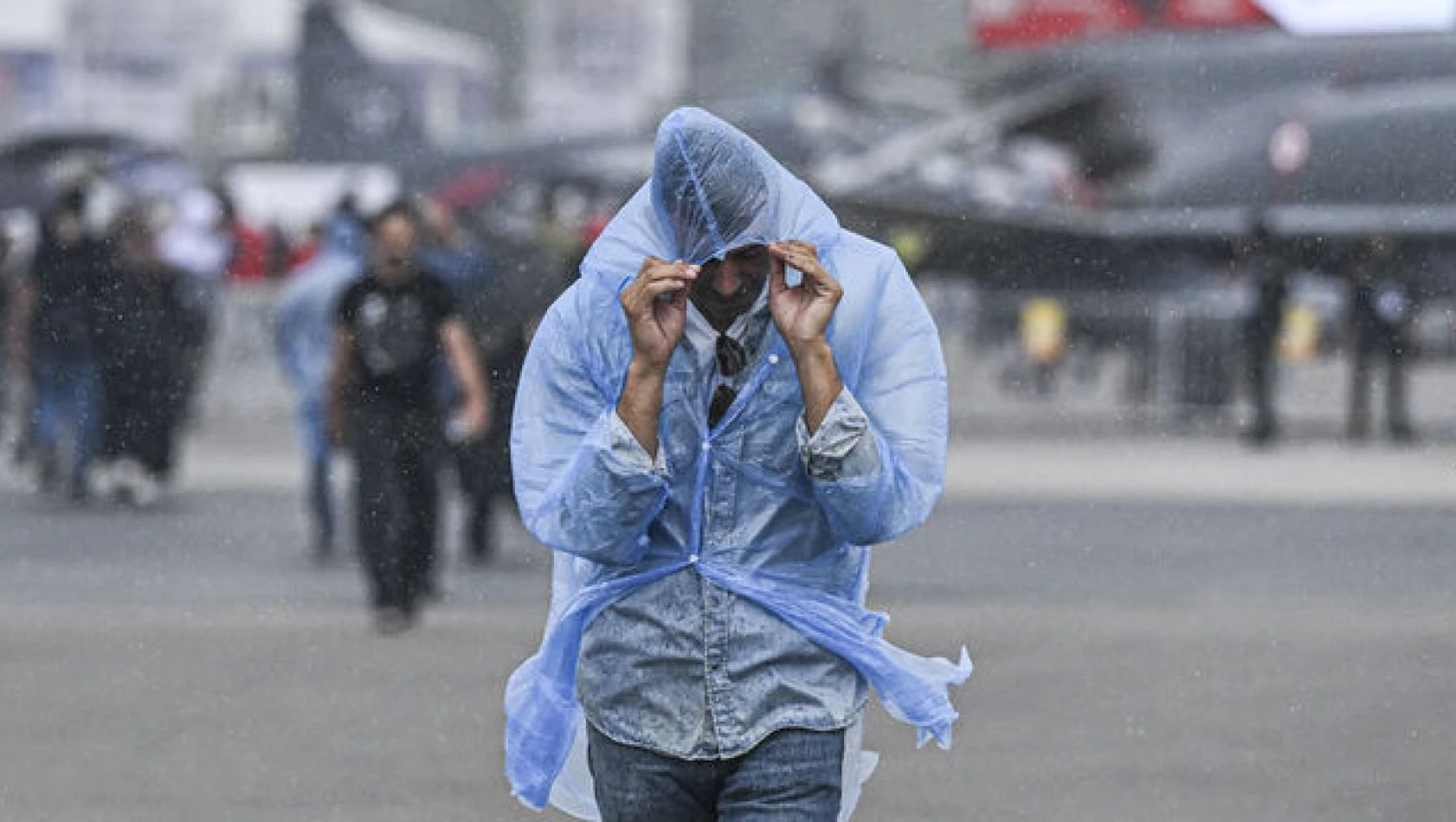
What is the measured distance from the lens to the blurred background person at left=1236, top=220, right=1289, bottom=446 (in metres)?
15.6

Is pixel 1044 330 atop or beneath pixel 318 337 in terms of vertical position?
beneath

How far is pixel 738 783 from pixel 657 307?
57 centimetres

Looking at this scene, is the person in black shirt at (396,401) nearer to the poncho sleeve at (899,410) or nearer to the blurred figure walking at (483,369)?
the blurred figure walking at (483,369)

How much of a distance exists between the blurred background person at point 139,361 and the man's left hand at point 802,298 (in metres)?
9.64

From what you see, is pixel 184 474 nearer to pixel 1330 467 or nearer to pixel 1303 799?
pixel 1330 467

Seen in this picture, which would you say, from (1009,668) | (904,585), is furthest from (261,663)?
(904,585)

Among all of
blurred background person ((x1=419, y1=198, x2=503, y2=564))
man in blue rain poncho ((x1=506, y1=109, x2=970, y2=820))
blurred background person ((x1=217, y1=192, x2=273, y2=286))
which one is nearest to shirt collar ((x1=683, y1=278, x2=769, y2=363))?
man in blue rain poncho ((x1=506, y1=109, x2=970, y2=820))

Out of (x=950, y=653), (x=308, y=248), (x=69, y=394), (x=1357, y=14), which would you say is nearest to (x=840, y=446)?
(x=1357, y=14)

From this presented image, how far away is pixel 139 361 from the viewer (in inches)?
521

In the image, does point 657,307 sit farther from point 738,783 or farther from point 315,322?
point 315,322

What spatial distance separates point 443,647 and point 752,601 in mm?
5047

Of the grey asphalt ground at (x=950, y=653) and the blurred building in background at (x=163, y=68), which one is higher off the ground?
the blurred building in background at (x=163, y=68)

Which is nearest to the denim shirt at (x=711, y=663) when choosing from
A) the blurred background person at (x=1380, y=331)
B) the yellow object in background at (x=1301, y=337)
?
the blurred background person at (x=1380, y=331)

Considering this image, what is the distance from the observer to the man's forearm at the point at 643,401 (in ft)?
9.61
